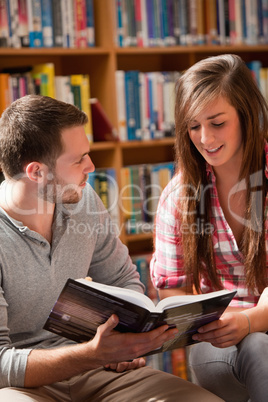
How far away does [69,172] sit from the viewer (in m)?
Result: 1.51

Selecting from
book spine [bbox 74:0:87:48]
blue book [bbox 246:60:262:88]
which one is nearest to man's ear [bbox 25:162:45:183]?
book spine [bbox 74:0:87:48]

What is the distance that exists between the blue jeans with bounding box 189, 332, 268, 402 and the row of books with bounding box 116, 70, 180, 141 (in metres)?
1.43

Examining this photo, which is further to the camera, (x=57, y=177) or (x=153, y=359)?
(x=153, y=359)

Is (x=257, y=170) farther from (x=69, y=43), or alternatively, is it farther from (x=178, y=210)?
(x=69, y=43)

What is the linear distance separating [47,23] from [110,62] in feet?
1.11

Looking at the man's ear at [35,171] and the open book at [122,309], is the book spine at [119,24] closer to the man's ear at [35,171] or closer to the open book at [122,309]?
the man's ear at [35,171]

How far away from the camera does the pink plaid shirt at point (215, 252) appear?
5.35 feet

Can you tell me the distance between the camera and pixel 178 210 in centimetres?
165

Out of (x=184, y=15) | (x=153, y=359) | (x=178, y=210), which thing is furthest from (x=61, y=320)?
(x=184, y=15)

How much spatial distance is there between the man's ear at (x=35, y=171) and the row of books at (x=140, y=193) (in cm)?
131

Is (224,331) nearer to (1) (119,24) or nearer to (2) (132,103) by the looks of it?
(2) (132,103)

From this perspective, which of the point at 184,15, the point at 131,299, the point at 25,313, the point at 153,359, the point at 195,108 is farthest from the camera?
the point at 184,15

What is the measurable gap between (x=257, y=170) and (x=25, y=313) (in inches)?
28.7

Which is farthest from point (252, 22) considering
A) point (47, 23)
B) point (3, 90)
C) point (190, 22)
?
point (3, 90)
